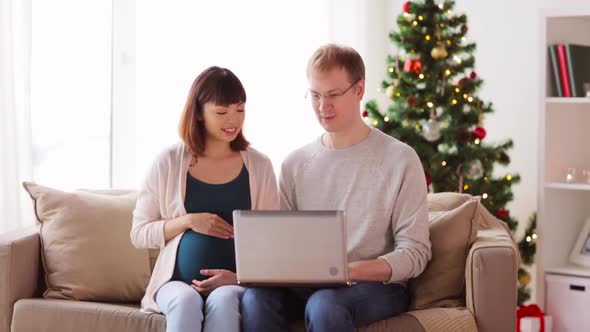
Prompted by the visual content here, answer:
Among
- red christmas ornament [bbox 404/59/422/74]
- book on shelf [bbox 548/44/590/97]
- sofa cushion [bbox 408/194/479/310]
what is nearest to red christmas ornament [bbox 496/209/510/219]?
book on shelf [bbox 548/44/590/97]

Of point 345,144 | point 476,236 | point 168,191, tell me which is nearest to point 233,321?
point 168,191

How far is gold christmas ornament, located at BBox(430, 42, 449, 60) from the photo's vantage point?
418 centimetres

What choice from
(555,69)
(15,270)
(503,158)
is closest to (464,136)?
(503,158)

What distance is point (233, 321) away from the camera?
2.55 metres

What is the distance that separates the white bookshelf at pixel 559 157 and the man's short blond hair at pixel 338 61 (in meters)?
1.45

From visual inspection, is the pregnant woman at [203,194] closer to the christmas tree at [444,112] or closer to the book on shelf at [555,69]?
the christmas tree at [444,112]

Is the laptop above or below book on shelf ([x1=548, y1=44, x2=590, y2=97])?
below

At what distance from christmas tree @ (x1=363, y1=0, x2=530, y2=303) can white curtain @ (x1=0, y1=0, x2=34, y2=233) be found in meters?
1.51

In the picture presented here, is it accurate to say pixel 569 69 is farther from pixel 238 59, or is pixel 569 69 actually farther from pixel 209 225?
pixel 209 225

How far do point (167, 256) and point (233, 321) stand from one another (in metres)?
0.35

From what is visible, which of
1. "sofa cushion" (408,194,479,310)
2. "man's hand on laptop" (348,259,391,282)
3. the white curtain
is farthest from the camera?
the white curtain

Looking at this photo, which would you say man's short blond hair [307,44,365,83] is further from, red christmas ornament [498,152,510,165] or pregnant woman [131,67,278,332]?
red christmas ornament [498,152,510,165]

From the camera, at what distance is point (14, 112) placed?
352 cm

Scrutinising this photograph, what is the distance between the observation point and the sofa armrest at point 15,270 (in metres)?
2.94
